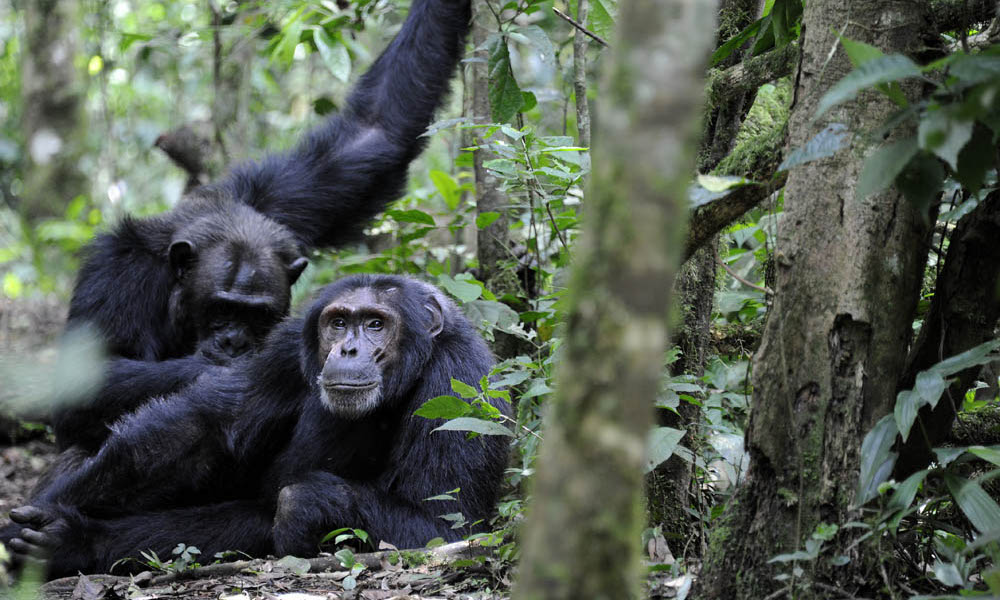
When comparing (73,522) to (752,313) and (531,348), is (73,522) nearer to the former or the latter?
(531,348)

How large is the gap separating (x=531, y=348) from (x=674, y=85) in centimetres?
477

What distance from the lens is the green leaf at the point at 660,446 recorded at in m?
3.37

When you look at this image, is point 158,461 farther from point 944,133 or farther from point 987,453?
point 944,133

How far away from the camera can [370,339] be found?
5.11m

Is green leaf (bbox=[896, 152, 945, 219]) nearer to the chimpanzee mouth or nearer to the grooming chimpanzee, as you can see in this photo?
the grooming chimpanzee

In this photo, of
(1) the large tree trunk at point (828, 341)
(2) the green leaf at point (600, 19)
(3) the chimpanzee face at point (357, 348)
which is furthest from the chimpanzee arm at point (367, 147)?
(1) the large tree trunk at point (828, 341)

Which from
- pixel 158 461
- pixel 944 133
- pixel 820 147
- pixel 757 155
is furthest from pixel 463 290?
pixel 944 133

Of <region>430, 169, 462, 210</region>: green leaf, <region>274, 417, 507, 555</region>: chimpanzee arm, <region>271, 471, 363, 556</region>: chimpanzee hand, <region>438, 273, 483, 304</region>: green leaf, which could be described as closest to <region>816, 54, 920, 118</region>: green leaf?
<region>274, 417, 507, 555</region>: chimpanzee arm

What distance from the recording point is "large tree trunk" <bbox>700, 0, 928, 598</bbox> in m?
2.88

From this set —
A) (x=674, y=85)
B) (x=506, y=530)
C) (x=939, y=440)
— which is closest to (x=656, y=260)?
(x=674, y=85)

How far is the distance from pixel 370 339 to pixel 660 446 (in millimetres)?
2162

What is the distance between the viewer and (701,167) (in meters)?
4.32

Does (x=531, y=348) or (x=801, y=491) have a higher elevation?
(x=531, y=348)

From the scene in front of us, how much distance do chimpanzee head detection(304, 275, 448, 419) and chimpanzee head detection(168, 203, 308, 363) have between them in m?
1.29
